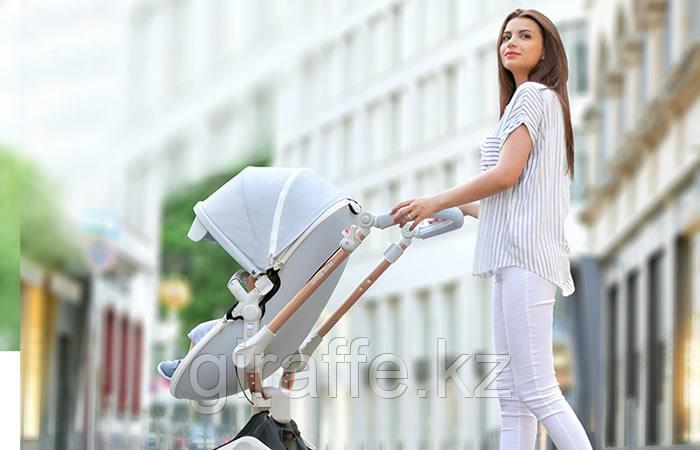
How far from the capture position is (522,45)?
5.48 metres

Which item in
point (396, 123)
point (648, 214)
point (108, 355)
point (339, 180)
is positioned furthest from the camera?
point (339, 180)

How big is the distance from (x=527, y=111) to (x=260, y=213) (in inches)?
42.8

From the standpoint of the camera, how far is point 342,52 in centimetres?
5706

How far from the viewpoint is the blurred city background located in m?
23.2

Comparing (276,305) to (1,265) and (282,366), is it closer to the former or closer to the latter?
(282,366)

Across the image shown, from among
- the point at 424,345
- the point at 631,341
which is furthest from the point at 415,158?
the point at 631,341

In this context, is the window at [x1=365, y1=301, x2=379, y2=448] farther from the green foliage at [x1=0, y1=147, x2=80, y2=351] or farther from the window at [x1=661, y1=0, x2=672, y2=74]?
the window at [x1=661, y1=0, x2=672, y2=74]

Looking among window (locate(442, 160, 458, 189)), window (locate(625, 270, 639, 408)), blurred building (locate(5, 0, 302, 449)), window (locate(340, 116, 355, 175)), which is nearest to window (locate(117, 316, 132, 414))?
blurred building (locate(5, 0, 302, 449))

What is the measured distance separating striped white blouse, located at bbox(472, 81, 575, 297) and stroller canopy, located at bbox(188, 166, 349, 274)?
67 cm

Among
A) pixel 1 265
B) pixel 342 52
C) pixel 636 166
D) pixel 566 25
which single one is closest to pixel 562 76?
pixel 636 166

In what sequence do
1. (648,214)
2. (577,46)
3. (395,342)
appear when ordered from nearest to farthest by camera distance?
(648,214)
(577,46)
(395,342)

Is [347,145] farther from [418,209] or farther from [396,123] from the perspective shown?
[418,209]

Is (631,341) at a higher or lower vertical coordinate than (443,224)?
higher

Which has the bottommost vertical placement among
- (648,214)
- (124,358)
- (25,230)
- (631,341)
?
(631,341)
